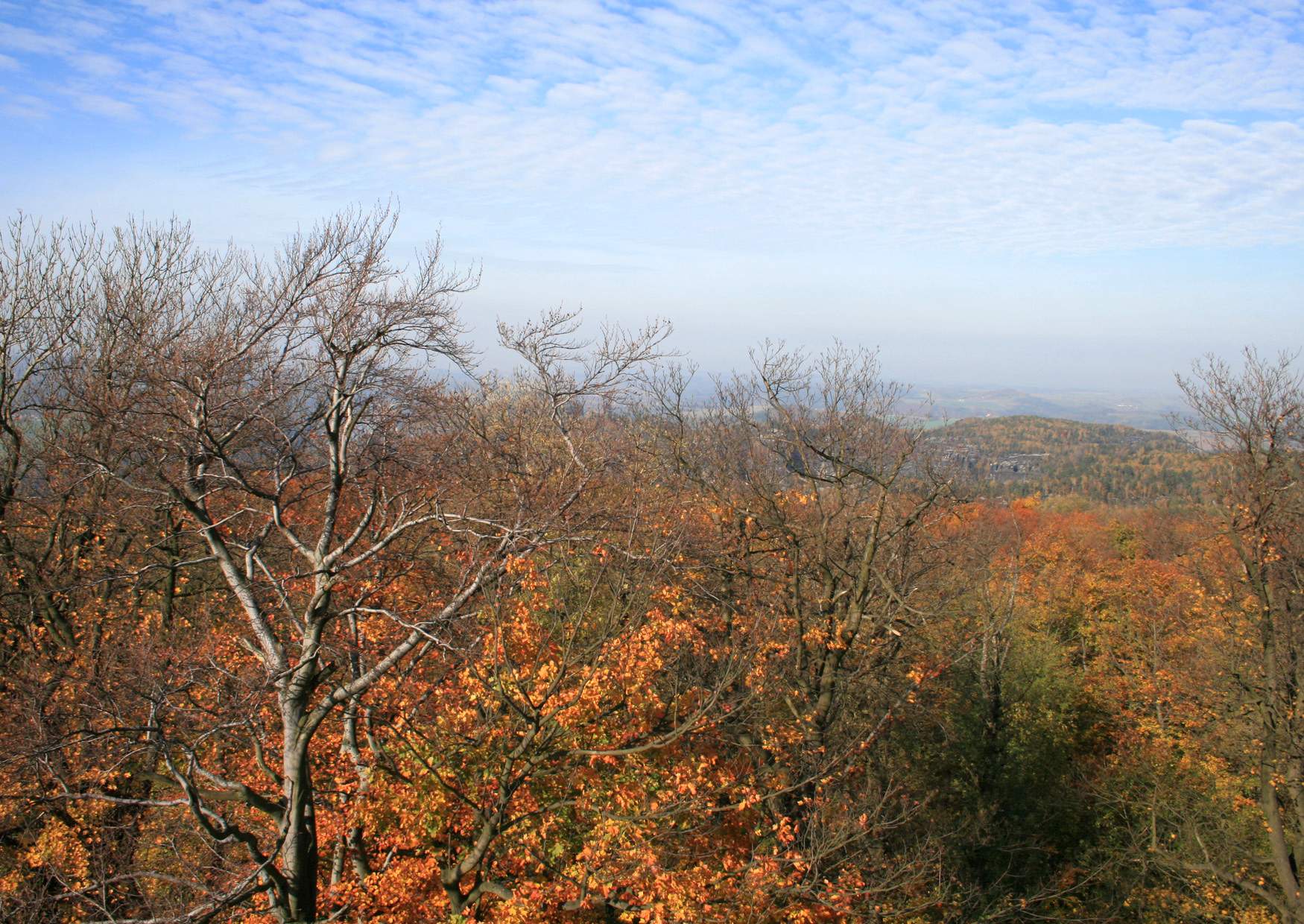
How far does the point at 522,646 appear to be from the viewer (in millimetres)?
13984

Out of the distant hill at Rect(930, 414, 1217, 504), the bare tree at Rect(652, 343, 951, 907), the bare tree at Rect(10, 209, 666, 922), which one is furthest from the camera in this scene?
the distant hill at Rect(930, 414, 1217, 504)

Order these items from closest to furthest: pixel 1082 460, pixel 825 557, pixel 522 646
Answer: pixel 522 646 → pixel 825 557 → pixel 1082 460

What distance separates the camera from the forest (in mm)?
11555

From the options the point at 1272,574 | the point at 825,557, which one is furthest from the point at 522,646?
the point at 1272,574

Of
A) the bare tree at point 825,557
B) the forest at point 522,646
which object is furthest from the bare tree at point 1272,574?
the bare tree at point 825,557

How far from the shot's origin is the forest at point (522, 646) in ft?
37.9

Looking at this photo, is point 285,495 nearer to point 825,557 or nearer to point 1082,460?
point 825,557

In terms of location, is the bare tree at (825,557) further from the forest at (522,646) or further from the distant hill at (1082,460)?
the distant hill at (1082,460)

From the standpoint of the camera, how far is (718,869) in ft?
45.8

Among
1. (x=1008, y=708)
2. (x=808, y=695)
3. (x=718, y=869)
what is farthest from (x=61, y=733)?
(x=1008, y=708)

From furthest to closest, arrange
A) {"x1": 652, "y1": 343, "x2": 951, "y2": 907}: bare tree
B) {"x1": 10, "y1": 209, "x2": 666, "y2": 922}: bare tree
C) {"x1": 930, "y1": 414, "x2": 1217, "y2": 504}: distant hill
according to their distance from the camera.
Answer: {"x1": 930, "y1": 414, "x2": 1217, "y2": 504}: distant hill < {"x1": 652, "y1": 343, "x2": 951, "y2": 907}: bare tree < {"x1": 10, "y1": 209, "x2": 666, "y2": 922}: bare tree

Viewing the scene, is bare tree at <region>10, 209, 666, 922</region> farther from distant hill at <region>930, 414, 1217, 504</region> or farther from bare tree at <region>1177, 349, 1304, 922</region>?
distant hill at <region>930, 414, 1217, 504</region>

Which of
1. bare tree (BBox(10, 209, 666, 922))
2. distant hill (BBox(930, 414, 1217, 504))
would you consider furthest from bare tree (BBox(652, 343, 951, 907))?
distant hill (BBox(930, 414, 1217, 504))

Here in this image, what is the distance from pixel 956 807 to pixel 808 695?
458 inches
